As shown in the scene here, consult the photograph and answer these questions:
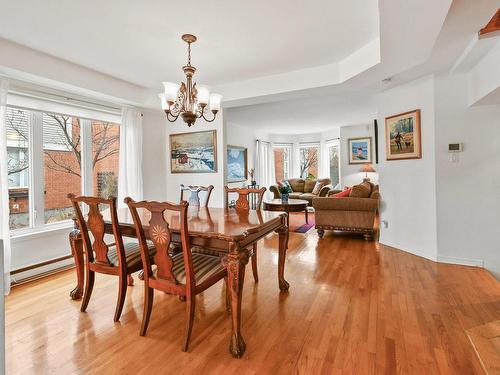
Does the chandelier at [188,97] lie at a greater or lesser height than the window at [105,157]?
greater

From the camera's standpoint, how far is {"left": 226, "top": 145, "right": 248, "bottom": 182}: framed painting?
23.1ft

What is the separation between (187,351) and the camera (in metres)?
1.72

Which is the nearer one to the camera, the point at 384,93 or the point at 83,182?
the point at 83,182

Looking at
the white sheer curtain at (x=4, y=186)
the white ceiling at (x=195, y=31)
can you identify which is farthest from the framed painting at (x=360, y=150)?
the white sheer curtain at (x=4, y=186)

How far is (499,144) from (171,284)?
369 centimetres

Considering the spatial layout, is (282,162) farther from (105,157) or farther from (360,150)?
(105,157)

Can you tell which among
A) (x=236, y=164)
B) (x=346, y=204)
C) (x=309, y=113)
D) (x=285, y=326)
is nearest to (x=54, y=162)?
(x=285, y=326)

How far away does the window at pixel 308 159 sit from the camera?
8859 millimetres

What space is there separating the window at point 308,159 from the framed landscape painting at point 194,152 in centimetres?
509

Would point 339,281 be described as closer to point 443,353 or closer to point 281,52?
point 443,353

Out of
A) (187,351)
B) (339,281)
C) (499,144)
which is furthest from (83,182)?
(499,144)

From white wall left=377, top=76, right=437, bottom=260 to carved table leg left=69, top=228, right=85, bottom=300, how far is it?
12.9 feet

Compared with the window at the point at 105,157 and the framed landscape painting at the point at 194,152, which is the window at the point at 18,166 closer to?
the window at the point at 105,157

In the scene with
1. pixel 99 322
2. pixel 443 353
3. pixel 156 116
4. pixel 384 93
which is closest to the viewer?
pixel 443 353
